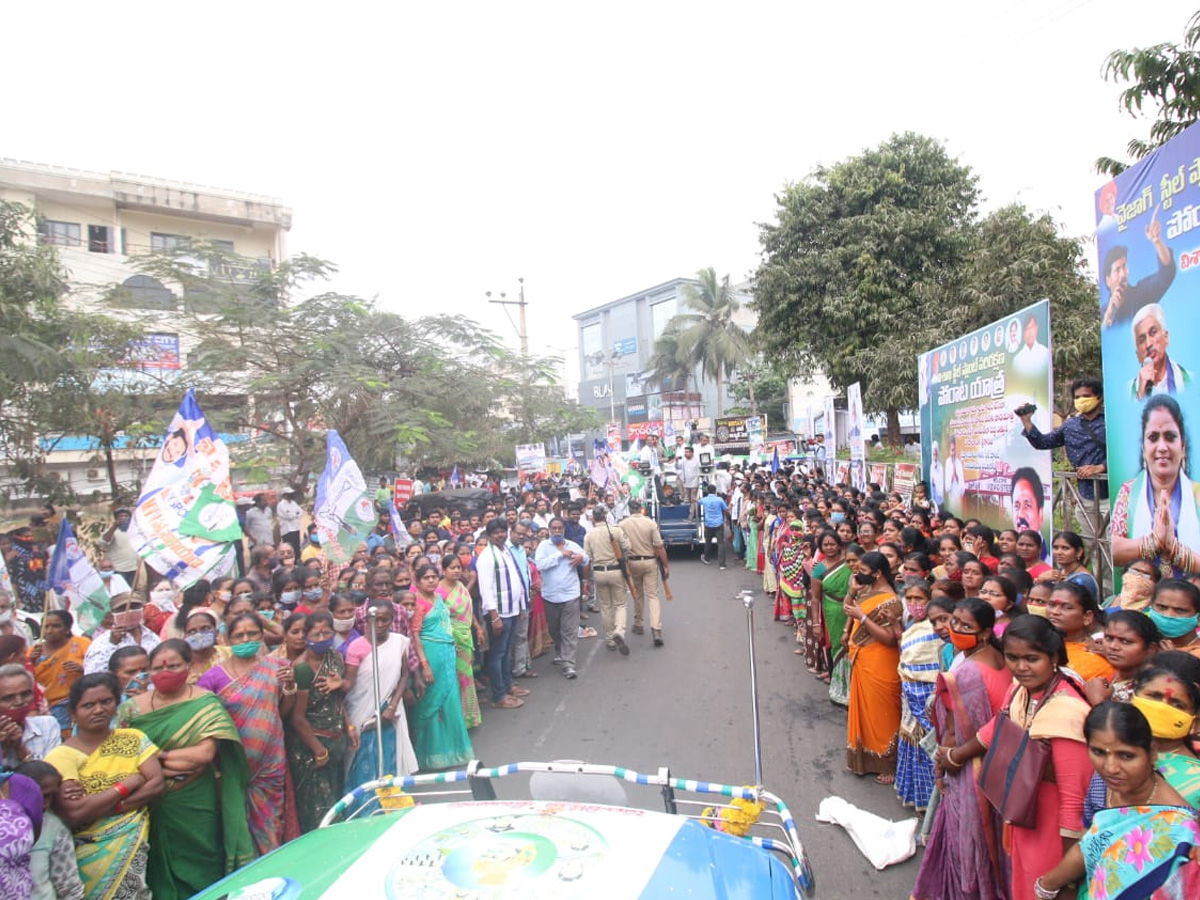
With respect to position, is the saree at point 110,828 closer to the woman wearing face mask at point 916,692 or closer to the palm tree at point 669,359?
the woman wearing face mask at point 916,692

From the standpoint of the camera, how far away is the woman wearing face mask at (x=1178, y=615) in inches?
125

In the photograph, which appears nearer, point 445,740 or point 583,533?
point 445,740

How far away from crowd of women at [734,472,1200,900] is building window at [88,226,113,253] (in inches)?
1046

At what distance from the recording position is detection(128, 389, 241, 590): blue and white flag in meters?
5.50

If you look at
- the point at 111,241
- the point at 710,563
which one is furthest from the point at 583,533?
the point at 111,241

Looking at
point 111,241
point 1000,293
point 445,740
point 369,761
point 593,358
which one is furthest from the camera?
point 593,358

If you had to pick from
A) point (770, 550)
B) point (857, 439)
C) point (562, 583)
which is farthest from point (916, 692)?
point (857, 439)

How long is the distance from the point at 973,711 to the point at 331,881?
2725 millimetres

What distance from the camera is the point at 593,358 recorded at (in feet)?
215

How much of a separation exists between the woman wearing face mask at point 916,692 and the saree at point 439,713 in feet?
10.3

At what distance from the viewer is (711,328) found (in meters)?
42.2

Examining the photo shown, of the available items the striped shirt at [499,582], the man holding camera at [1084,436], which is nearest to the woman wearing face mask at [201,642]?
the striped shirt at [499,582]

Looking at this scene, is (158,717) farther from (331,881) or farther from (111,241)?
(111,241)

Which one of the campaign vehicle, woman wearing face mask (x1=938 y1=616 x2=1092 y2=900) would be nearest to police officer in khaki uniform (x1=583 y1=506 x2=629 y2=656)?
woman wearing face mask (x1=938 y1=616 x2=1092 y2=900)
